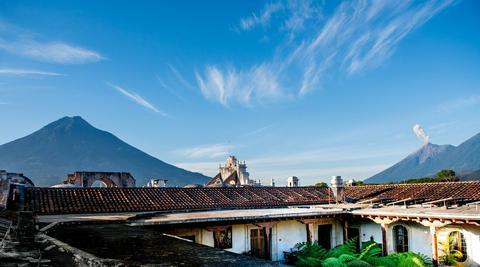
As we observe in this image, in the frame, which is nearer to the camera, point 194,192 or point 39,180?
point 194,192

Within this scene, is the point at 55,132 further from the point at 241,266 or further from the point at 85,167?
the point at 241,266

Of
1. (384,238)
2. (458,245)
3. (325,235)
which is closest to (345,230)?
(325,235)

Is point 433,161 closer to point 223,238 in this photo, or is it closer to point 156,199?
point 156,199

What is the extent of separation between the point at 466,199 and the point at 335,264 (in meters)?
7.59

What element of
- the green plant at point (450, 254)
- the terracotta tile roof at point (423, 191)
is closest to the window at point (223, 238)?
the green plant at point (450, 254)

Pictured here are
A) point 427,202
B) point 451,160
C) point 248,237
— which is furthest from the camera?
point 451,160

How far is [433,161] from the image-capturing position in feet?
500

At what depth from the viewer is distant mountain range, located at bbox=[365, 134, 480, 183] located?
5236 inches

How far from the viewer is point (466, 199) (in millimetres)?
15750

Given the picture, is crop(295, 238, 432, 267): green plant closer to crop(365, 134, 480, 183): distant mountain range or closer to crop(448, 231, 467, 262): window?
crop(448, 231, 467, 262): window

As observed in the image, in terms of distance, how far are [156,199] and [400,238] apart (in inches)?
419

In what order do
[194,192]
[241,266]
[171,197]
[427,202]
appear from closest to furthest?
[241,266]
[427,202]
[171,197]
[194,192]

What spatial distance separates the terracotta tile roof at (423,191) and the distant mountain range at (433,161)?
4244 inches

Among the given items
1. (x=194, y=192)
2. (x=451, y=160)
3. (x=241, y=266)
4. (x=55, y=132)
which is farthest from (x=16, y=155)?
(x=451, y=160)
